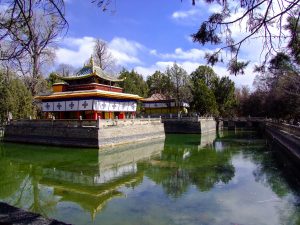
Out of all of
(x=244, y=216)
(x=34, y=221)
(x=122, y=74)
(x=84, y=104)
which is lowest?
(x=244, y=216)

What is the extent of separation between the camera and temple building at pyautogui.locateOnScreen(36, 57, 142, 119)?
34.6 meters

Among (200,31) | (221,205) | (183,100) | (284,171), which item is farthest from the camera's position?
(183,100)

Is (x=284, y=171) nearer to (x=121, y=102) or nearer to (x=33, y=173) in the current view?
(x=33, y=173)

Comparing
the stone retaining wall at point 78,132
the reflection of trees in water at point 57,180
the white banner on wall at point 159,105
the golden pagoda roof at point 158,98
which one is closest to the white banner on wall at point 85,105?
the stone retaining wall at point 78,132

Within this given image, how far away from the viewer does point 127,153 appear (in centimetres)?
2666

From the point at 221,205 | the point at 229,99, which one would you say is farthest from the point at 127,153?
the point at 229,99

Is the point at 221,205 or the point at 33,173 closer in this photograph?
the point at 221,205

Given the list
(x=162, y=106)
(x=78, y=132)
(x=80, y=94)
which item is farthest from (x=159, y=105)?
(x=78, y=132)

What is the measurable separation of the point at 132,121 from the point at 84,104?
5.11 metres

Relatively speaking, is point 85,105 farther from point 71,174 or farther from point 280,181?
point 280,181

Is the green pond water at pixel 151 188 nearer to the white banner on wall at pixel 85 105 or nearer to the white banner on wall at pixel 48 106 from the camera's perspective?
the white banner on wall at pixel 85 105

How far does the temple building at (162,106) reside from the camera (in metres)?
59.2

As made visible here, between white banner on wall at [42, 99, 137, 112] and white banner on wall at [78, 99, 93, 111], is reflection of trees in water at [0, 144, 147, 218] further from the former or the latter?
white banner on wall at [42, 99, 137, 112]

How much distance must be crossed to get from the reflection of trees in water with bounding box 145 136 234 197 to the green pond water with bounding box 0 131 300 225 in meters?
0.04
